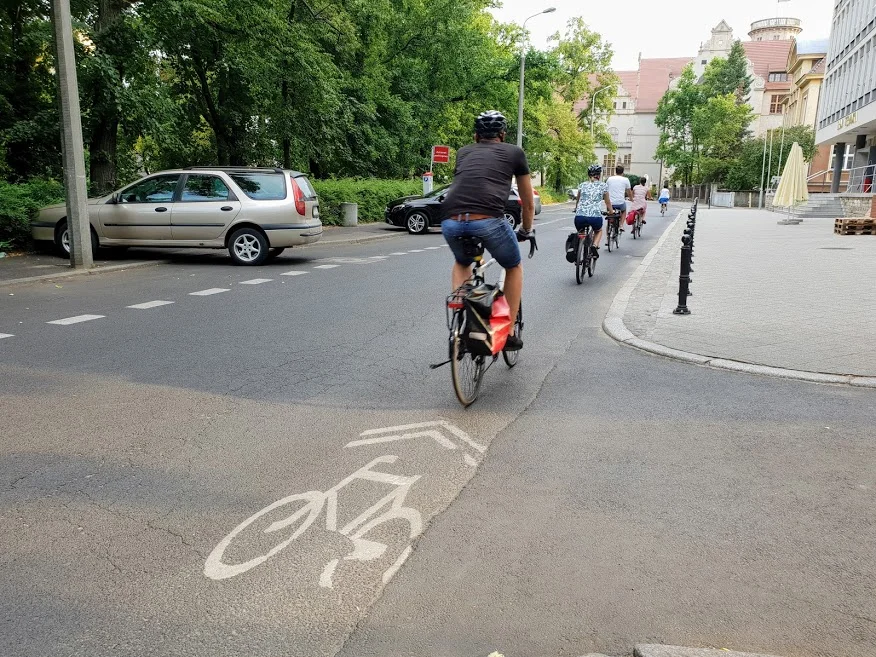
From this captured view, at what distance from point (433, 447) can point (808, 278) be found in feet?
32.8

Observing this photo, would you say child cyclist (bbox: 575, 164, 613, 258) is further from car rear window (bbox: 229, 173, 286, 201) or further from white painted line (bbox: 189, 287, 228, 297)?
white painted line (bbox: 189, 287, 228, 297)

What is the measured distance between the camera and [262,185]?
13828 mm

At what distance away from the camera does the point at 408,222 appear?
943 inches

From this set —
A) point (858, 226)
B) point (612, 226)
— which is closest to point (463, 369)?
point (612, 226)

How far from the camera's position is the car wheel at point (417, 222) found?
78.1ft

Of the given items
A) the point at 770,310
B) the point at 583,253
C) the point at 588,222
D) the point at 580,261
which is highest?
the point at 588,222

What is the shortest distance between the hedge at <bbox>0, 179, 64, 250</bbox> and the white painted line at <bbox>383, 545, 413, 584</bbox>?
13184 mm

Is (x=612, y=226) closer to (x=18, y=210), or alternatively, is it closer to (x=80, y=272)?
(x=80, y=272)

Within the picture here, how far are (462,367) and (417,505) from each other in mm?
1767

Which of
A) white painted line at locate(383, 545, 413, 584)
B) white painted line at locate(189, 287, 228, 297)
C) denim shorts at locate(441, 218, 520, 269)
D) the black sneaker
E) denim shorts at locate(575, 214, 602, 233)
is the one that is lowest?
white painted line at locate(383, 545, 413, 584)

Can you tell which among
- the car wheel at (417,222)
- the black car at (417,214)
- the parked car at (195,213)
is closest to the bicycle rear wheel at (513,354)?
the parked car at (195,213)

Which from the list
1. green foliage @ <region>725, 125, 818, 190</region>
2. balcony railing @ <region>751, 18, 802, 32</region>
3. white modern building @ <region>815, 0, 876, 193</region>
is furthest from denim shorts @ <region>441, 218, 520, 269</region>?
balcony railing @ <region>751, 18, 802, 32</region>

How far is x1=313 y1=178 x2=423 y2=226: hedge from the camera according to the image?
24281 mm

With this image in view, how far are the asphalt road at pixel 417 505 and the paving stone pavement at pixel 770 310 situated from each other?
0.85 m
